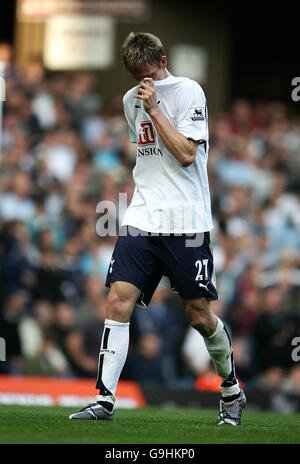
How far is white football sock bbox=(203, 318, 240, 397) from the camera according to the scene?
8.44 metres

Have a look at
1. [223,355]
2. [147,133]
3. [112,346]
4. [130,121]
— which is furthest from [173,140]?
[223,355]

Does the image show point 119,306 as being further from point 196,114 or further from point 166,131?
point 196,114

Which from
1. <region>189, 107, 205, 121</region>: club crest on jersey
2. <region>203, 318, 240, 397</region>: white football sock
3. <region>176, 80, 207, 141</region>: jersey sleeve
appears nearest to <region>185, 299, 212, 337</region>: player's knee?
<region>203, 318, 240, 397</region>: white football sock

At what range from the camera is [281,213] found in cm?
1858

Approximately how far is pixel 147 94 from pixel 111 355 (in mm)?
1720

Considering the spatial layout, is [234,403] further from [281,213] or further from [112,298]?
[281,213]

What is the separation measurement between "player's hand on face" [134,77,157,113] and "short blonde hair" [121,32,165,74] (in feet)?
0.39

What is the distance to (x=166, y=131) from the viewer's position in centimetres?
805

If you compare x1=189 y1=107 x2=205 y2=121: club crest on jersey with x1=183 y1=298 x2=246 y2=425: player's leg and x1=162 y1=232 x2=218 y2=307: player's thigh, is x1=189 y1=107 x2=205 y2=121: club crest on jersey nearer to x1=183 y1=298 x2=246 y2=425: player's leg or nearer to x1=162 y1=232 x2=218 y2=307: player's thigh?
x1=162 y1=232 x2=218 y2=307: player's thigh

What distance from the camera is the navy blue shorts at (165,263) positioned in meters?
8.27

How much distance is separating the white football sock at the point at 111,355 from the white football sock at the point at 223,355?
0.59 meters

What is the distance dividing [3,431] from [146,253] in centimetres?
160

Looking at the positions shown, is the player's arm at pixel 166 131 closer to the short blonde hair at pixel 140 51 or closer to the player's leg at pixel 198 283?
the short blonde hair at pixel 140 51

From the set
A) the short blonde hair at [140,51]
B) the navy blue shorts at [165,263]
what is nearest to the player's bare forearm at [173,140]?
the short blonde hair at [140,51]
